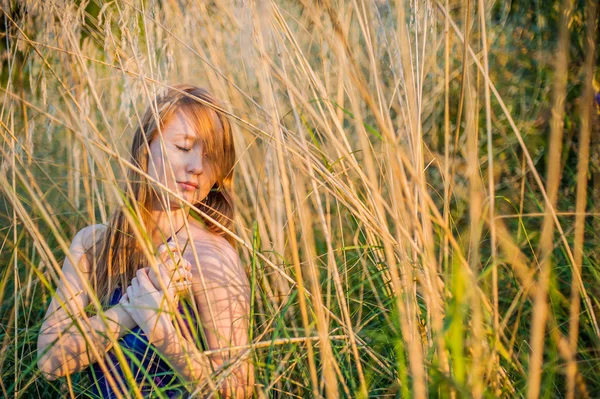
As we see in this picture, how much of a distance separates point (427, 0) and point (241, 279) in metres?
0.60

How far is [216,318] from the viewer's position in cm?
101

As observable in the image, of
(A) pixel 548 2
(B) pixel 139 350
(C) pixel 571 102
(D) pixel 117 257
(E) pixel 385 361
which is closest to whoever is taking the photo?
(E) pixel 385 361

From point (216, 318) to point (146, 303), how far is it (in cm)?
13

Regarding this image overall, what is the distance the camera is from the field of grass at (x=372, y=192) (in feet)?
2.26

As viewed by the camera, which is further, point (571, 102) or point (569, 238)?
point (571, 102)

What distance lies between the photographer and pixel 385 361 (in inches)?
33.9

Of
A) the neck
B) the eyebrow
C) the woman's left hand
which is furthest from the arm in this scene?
the eyebrow

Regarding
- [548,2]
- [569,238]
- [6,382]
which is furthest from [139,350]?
[548,2]

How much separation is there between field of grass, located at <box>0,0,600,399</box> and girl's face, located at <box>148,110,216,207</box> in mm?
87

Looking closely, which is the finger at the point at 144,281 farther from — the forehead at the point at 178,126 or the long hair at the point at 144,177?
the forehead at the point at 178,126

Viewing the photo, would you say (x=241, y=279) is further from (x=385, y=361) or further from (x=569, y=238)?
(x=569, y=238)

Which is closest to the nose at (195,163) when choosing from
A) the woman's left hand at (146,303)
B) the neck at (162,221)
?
the neck at (162,221)

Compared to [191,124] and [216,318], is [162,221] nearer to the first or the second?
[191,124]

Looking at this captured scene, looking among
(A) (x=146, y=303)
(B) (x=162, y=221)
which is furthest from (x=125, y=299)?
(B) (x=162, y=221)
